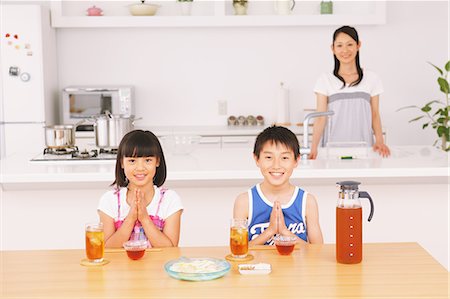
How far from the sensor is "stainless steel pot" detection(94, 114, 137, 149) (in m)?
3.53

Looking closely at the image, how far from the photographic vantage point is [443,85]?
552cm

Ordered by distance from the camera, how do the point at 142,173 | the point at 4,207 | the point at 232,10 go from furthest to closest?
the point at 232,10
the point at 4,207
the point at 142,173

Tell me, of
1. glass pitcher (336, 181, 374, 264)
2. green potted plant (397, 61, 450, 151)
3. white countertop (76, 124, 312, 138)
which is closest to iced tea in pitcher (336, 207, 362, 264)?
glass pitcher (336, 181, 374, 264)

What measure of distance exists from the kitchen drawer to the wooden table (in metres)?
3.30

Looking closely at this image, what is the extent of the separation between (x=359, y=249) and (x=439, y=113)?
13.6 feet

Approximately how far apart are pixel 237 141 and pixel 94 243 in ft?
11.5

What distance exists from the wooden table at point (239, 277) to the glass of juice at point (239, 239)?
0.05 m

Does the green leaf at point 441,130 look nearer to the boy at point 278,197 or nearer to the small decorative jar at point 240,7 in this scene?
the small decorative jar at point 240,7

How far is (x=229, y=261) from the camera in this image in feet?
6.66

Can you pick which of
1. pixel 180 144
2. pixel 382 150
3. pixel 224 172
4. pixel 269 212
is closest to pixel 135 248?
pixel 269 212

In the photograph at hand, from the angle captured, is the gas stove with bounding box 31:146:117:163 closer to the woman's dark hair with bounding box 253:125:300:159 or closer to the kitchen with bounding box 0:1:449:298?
the woman's dark hair with bounding box 253:125:300:159

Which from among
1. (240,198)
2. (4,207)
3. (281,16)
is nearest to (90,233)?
(240,198)

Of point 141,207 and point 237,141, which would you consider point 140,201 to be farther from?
point 237,141

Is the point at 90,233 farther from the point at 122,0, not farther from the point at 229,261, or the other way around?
the point at 122,0
